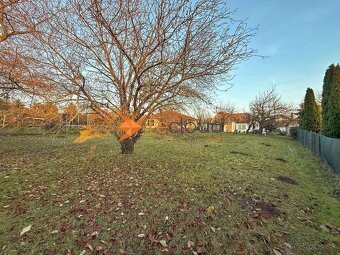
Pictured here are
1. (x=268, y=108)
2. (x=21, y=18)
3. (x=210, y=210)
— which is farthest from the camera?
(x=268, y=108)

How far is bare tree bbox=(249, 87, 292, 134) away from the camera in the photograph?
3173cm

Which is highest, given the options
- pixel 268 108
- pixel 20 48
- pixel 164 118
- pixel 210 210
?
pixel 268 108

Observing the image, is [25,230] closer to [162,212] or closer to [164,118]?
[162,212]

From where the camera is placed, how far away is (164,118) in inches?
291


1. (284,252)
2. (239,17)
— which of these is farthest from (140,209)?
(239,17)

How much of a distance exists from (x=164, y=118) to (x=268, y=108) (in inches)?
1140

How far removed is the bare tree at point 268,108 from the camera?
1249 inches

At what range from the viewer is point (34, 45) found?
211 inches

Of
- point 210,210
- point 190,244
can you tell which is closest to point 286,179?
point 210,210

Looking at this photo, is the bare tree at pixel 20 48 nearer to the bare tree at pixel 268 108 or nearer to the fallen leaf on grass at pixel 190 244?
the fallen leaf on grass at pixel 190 244

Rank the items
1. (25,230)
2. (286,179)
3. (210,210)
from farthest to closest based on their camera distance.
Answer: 1. (286,179)
2. (210,210)
3. (25,230)

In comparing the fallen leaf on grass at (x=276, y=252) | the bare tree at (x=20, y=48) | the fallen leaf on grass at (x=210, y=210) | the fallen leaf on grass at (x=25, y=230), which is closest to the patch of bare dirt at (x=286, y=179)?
the fallen leaf on grass at (x=210, y=210)

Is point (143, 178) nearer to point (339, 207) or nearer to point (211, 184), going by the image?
point (211, 184)

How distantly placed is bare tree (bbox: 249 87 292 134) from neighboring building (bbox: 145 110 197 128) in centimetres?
2786
